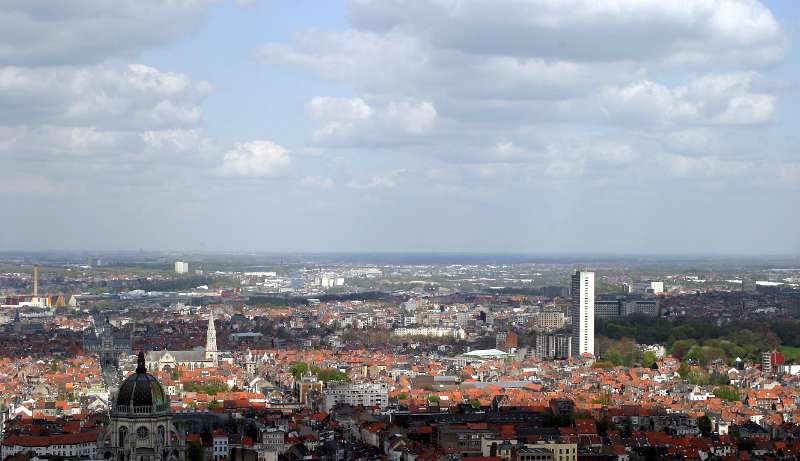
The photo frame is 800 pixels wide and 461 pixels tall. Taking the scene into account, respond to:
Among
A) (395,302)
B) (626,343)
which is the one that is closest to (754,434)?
(626,343)

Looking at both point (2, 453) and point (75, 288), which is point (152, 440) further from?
point (75, 288)

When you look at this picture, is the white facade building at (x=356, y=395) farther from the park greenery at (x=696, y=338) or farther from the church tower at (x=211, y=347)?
the park greenery at (x=696, y=338)

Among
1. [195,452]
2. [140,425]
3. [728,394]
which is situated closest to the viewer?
[140,425]

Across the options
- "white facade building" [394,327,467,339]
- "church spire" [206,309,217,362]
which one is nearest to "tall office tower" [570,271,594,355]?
"white facade building" [394,327,467,339]

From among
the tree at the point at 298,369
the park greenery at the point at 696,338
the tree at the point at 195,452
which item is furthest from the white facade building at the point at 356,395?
the park greenery at the point at 696,338

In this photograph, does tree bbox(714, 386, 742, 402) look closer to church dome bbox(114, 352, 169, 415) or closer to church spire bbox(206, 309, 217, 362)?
church spire bbox(206, 309, 217, 362)

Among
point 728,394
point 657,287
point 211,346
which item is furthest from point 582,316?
point 657,287

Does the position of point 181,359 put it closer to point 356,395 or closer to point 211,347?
point 211,347
